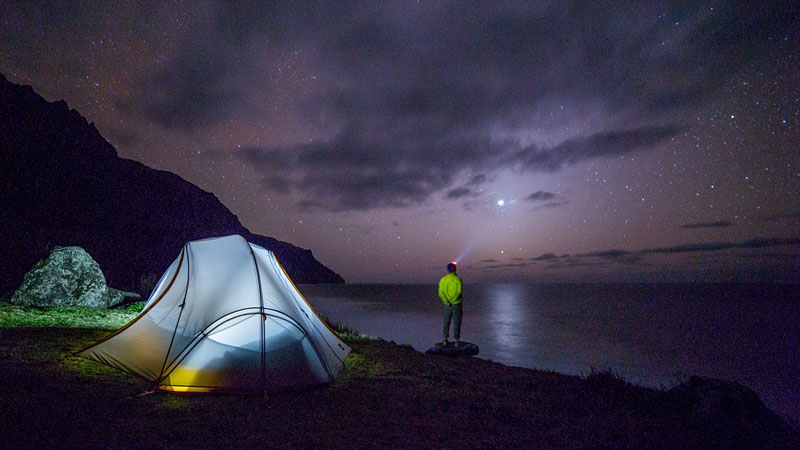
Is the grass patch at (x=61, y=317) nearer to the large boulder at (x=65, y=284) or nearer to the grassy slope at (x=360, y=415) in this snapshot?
the large boulder at (x=65, y=284)

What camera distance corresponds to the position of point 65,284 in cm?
1486

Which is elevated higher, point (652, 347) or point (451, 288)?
point (451, 288)

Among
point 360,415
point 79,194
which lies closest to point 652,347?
point 360,415

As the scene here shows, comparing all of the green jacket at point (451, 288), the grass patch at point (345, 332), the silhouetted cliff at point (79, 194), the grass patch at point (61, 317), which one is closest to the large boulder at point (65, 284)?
the grass patch at point (61, 317)

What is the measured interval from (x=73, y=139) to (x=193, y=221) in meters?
33.3

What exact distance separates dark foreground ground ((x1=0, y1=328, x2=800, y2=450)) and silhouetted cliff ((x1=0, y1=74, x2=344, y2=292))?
22.5 metres

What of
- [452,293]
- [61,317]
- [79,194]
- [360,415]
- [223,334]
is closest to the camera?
[360,415]

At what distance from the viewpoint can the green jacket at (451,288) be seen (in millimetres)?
11953

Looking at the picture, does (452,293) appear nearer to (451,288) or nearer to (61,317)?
(451,288)

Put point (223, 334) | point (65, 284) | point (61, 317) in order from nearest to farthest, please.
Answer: point (223, 334)
point (61, 317)
point (65, 284)

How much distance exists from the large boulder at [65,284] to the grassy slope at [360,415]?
774 centimetres

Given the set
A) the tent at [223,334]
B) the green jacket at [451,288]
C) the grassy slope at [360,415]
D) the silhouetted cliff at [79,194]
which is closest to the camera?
the grassy slope at [360,415]

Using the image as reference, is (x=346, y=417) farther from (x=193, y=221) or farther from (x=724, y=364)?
(x=193, y=221)

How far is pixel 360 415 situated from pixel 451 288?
6.71 meters
